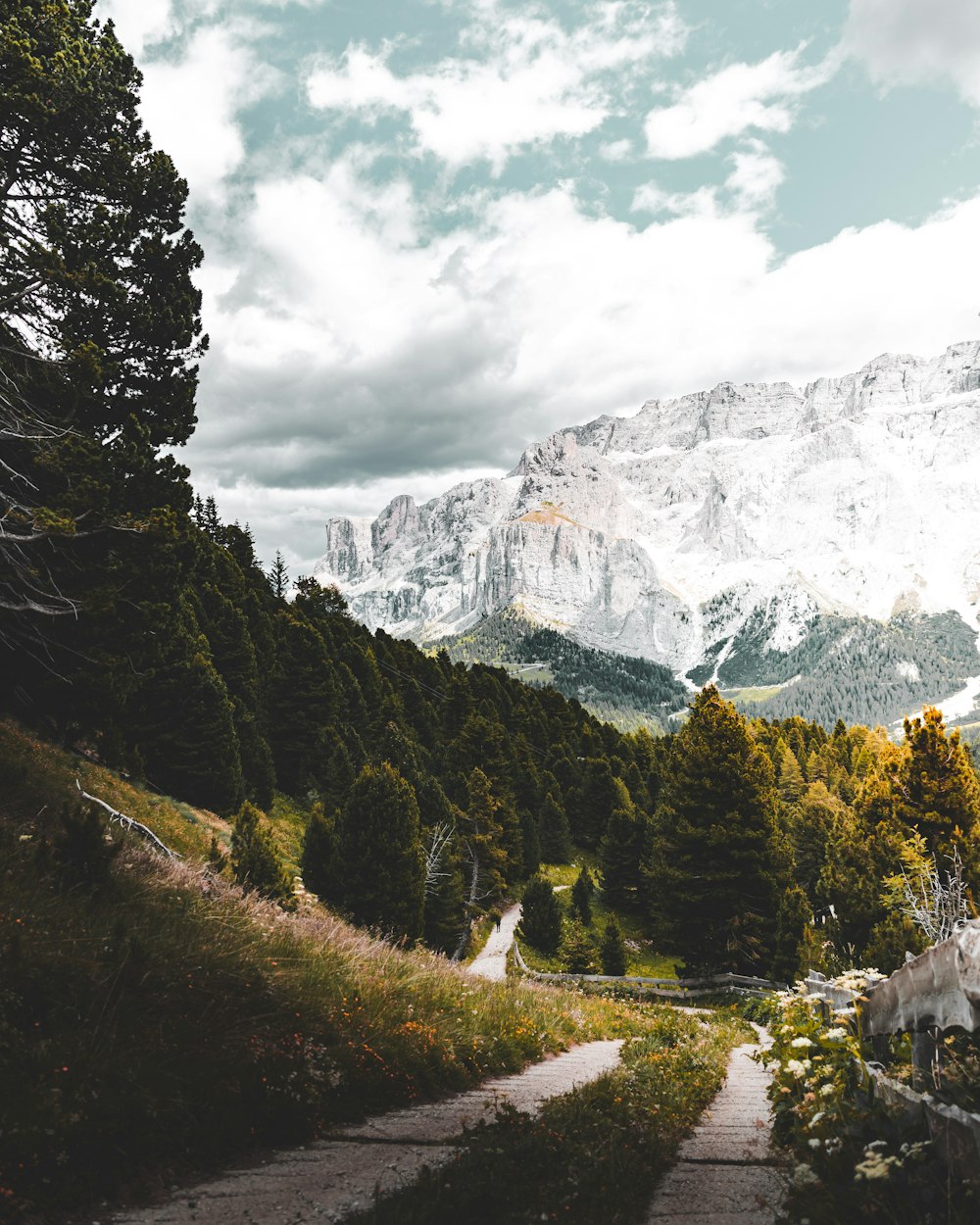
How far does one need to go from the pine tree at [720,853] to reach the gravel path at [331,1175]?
20616 millimetres

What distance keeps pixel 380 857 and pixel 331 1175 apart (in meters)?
21.4

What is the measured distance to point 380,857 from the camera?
25828 millimetres

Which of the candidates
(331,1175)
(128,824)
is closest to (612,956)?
(128,824)

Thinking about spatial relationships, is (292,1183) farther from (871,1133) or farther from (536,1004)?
(536,1004)

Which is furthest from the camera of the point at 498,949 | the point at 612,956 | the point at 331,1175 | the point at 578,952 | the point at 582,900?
the point at 582,900

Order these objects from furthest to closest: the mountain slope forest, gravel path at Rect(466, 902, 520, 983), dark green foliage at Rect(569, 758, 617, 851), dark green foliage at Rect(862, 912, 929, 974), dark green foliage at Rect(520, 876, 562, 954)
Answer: dark green foliage at Rect(569, 758, 617, 851), dark green foliage at Rect(520, 876, 562, 954), gravel path at Rect(466, 902, 520, 983), dark green foliage at Rect(862, 912, 929, 974), the mountain slope forest

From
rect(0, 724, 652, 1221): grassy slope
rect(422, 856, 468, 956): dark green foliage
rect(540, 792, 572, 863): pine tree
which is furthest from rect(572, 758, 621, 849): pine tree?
rect(0, 724, 652, 1221): grassy slope

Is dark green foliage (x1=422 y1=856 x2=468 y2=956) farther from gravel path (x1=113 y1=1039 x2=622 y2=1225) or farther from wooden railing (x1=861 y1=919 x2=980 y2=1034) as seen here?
wooden railing (x1=861 y1=919 x2=980 y2=1034)

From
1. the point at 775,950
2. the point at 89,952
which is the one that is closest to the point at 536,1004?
the point at 89,952

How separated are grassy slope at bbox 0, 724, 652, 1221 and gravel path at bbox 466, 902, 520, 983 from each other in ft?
78.0

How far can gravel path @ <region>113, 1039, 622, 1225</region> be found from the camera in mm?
4395

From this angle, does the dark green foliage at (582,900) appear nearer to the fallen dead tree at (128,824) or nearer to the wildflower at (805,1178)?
the fallen dead tree at (128,824)

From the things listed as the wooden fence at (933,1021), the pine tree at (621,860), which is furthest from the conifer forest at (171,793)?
the pine tree at (621,860)

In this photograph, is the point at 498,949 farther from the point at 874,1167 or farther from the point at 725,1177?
the point at 874,1167
